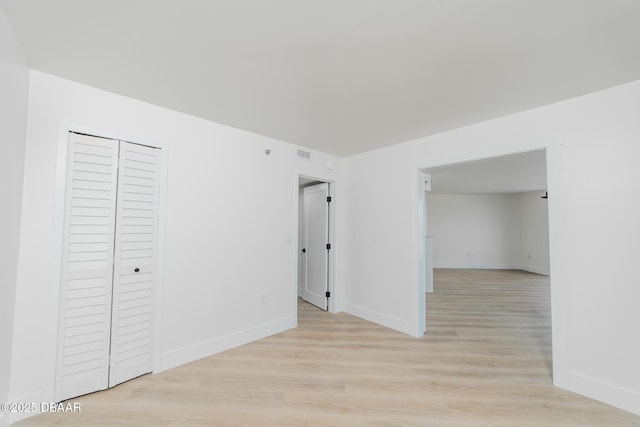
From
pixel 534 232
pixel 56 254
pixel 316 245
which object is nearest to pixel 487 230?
pixel 534 232

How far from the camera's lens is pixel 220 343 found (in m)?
2.75

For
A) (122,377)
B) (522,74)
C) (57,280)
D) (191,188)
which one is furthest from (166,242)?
(522,74)

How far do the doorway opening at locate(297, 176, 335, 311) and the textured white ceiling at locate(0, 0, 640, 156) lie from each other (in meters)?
1.93

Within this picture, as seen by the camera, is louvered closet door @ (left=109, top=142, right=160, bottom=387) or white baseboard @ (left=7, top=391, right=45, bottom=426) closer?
white baseboard @ (left=7, top=391, right=45, bottom=426)

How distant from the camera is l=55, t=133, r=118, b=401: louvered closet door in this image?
6.37 ft

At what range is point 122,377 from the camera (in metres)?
A: 2.16

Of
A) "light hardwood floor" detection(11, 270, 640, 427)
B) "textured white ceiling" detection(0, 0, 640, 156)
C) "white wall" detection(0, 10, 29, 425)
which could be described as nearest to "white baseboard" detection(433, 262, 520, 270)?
"light hardwood floor" detection(11, 270, 640, 427)

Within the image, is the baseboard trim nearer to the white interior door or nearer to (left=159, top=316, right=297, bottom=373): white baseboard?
the white interior door

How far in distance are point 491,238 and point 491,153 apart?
7154 mm

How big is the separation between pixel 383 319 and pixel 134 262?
120 inches

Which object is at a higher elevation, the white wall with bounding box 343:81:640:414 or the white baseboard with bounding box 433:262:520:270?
the white wall with bounding box 343:81:640:414

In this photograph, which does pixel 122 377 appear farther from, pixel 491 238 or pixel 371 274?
pixel 491 238

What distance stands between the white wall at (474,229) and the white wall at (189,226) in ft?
20.8

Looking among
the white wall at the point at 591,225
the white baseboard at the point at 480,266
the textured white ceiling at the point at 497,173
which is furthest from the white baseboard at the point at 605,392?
the white baseboard at the point at 480,266
